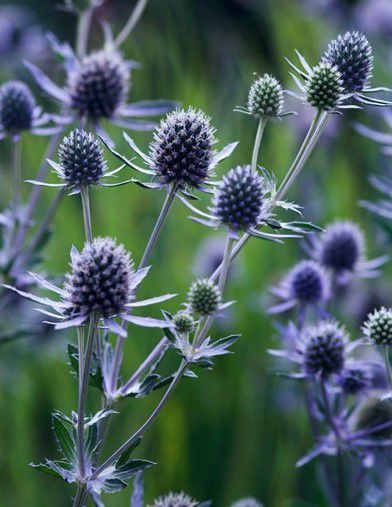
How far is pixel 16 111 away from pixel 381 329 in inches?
41.8

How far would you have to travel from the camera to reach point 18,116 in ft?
5.67

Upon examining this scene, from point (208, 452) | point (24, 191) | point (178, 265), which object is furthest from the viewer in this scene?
point (24, 191)

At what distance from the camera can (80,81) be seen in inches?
71.2

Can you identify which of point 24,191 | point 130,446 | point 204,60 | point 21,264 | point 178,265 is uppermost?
point 204,60

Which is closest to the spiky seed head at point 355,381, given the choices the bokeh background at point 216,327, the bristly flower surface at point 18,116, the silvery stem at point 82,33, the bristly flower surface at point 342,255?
the bokeh background at point 216,327

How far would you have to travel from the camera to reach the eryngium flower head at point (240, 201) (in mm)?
1089

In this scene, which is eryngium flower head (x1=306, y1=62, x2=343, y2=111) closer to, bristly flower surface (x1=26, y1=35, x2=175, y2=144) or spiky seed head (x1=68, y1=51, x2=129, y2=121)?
bristly flower surface (x1=26, y1=35, x2=175, y2=144)

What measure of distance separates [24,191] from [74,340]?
84 cm

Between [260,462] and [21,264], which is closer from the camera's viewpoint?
[21,264]

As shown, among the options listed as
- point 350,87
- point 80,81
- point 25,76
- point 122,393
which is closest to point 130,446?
point 122,393

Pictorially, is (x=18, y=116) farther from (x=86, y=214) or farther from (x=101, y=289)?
(x=101, y=289)

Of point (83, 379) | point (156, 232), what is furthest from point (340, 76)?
point (83, 379)

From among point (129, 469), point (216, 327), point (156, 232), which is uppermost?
point (216, 327)

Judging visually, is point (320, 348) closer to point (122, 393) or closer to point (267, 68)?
point (122, 393)
